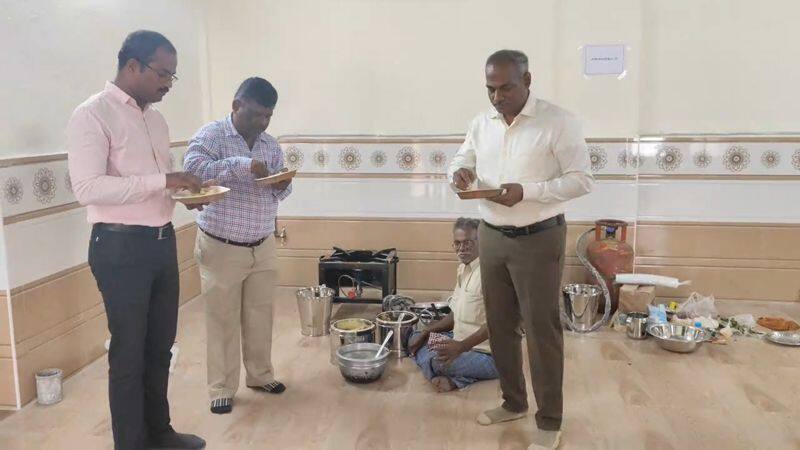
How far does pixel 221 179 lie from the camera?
2.65m

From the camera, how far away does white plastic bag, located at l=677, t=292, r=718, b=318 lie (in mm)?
4008

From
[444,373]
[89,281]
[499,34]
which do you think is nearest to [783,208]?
[499,34]

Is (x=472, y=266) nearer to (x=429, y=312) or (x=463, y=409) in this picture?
(x=463, y=409)

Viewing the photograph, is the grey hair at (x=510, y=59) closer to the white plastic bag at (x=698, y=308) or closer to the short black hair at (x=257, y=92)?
the short black hair at (x=257, y=92)

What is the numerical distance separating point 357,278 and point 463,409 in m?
1.49

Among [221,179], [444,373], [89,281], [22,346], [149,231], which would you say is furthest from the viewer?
[89,281]

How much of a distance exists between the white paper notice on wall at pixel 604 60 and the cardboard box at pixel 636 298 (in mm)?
1386

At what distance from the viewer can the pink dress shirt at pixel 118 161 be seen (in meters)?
2.07

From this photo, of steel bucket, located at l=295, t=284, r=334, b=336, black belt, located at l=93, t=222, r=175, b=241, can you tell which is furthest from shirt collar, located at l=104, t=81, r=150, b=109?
steel bucket, located at l=295, t=284, r=334, b=336

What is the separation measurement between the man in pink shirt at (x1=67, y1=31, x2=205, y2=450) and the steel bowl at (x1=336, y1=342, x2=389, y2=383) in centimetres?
104

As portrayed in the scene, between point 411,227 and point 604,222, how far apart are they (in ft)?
4.24

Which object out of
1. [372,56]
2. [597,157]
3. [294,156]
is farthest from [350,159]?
[597,157]

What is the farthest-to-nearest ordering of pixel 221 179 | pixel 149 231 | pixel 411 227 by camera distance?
pixel 411 227
pixel 221 179
pixel 149 231

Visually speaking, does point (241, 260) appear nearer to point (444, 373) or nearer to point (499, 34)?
point (444, 373)
